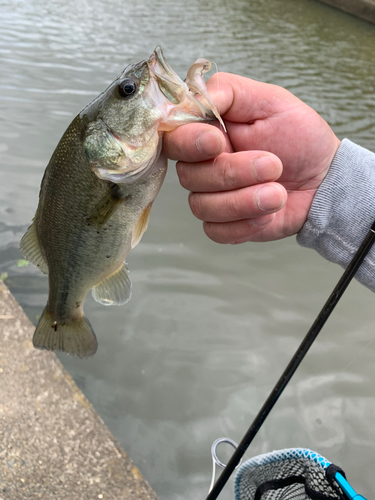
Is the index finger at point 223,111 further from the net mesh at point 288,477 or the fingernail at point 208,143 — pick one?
the net mesh at point 288,477

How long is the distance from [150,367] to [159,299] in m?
0.75

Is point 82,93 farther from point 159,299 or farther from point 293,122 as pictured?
point 293,122

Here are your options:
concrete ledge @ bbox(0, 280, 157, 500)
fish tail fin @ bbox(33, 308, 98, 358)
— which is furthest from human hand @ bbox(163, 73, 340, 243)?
concrete ledge @ bbox(0, 280, 157, 500)

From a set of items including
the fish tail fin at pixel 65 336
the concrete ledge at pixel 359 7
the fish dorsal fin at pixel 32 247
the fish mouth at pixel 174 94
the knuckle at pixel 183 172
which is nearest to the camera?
the fish mouth at pixel 174 94

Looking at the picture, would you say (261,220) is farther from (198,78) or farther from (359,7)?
(359,7)

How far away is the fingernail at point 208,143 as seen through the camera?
138 centimetres

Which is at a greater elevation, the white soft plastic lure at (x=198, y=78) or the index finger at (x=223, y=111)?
the white soft plastic lure at (x=198, y=78)

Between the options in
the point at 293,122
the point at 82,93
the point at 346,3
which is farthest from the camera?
the point at 346,3

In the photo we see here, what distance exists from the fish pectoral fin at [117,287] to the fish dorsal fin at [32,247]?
0.97 ft

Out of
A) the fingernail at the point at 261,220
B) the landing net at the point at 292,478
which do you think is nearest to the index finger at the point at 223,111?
the fingernail at the point at 261,220

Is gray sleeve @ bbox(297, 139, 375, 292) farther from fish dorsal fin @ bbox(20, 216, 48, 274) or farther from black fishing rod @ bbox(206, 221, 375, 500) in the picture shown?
fish dorsal fin @ bbox(20, 216, 48, 274)

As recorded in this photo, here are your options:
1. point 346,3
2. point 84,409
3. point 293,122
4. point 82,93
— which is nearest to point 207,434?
point 84,409

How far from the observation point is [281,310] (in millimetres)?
3861

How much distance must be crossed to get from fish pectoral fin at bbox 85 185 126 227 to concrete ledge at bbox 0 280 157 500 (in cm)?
145
